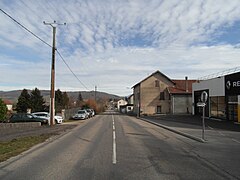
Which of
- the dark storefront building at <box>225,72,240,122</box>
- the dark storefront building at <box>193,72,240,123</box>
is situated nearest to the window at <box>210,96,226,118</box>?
the dark storefront building at <box>193,72,240,123</box>

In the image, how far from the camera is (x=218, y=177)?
7500 millimetres

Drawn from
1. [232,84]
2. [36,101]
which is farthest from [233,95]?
[36,101]

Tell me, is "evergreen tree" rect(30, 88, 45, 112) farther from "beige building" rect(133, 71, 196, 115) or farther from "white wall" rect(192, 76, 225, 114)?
"white wall" rect(192, 76, 225, 114)

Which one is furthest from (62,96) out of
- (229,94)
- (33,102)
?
(229,94)

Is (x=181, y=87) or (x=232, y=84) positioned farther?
(x=181, y=87)

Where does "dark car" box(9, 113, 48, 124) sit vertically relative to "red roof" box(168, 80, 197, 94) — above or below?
below

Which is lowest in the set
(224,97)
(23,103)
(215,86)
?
(23,103)

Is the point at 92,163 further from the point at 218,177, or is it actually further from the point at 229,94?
the point at 229,94

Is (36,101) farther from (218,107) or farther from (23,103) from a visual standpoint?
(218,107)

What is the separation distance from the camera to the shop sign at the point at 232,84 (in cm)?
3397

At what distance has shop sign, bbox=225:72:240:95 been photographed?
33969mm

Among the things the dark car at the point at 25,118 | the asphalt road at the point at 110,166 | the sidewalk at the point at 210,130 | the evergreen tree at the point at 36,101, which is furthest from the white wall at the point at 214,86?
the evergreen tree at the point at 36,101

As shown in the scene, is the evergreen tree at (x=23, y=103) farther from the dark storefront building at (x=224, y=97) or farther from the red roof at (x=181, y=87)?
the dark storefront building at (x=224, y=97)

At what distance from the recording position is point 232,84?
116 ft
